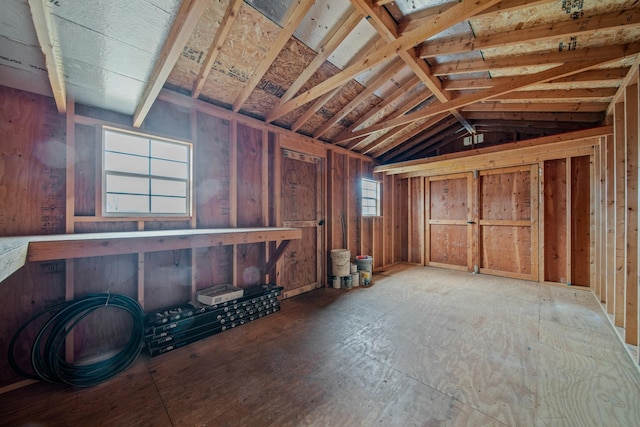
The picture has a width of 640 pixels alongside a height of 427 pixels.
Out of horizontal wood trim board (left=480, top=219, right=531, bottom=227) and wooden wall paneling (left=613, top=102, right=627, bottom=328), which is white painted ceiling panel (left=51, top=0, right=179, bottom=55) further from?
horizontal wood trim board (left=480, top=219, right=531, bottom=227)

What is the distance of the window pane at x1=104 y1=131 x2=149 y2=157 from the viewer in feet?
7.91

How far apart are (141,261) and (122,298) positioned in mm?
380

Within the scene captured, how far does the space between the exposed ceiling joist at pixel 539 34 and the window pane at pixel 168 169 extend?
3083 mm

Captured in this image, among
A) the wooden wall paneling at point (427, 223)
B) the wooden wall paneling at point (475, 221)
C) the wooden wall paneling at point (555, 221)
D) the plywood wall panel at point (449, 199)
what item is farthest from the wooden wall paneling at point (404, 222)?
the wooden wall paneling at point (555, 221)

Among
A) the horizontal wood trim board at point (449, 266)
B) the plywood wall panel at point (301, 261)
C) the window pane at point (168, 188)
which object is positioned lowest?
the horizontal wood trim board at point (449, 266)

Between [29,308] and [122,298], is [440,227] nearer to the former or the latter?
[122,298]

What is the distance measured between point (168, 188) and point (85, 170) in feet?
2.29

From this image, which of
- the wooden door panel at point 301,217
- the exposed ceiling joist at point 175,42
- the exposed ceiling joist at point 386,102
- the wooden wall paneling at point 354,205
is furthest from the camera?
the wooden wall paneling at point 354,205

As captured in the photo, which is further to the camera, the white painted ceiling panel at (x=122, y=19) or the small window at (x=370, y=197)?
the small window at (x=370, y=197)

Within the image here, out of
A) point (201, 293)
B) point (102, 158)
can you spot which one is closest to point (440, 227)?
point (201, 293)

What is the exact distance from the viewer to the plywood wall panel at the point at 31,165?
76.8 inches

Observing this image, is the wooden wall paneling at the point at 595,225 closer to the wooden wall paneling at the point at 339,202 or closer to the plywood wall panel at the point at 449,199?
the plywood wall panel at the point at 449,199

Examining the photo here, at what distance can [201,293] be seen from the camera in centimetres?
278

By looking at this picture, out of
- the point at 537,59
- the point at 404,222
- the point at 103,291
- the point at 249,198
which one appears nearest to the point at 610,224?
the point at 537,59
